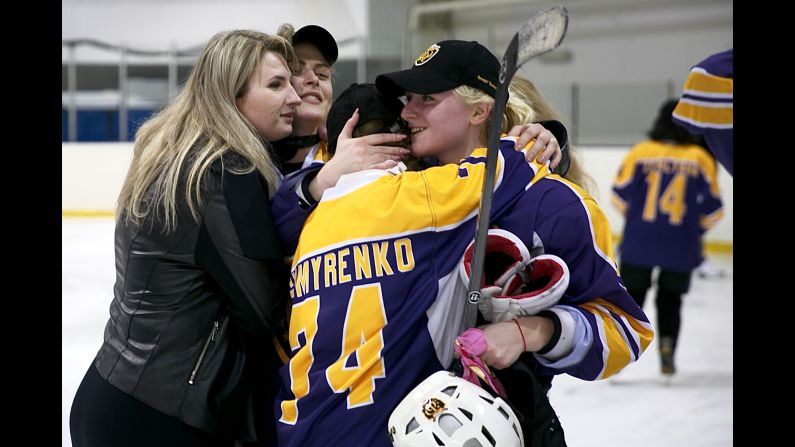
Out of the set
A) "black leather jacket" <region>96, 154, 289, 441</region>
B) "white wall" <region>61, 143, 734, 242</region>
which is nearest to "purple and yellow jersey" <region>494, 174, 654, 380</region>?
"black leather jacket" <region>96, 154, 289, 441</region>

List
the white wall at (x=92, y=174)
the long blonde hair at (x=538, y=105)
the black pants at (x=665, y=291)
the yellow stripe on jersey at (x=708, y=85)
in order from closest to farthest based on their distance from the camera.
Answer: the long blonde hair at (x=538, y=105), the yellow stripe on jersey at (x=708, y=85), the black pants at (x=665, y=291), the white wall at (x=92, y=174)

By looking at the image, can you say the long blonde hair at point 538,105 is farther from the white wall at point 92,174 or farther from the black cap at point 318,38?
the white wall at point 92,174

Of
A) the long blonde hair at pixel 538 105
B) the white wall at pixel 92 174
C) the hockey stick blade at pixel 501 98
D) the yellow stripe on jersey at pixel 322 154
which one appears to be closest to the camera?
the hockey stick blade at pixel 501 98

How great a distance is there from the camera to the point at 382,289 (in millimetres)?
1435

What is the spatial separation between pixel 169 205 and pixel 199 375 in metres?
0.30

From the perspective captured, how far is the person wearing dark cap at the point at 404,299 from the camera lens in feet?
4.65

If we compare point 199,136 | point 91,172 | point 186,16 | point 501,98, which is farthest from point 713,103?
point 186,16

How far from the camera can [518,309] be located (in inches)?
54.8

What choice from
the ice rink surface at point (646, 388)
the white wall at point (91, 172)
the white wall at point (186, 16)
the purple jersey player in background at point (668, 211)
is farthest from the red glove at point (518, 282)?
the white wall at point (186, 16)

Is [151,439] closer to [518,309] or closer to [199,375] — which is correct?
[199,375]

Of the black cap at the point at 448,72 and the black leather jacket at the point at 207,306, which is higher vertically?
the black cap at the point at 448,72

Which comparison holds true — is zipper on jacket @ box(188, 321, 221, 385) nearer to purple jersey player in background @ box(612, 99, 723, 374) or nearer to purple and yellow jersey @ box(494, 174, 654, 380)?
purple and yellow jersey @ box(494, 174, 654, 380)

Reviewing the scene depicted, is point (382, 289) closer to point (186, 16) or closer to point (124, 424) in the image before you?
point (124, 424)
